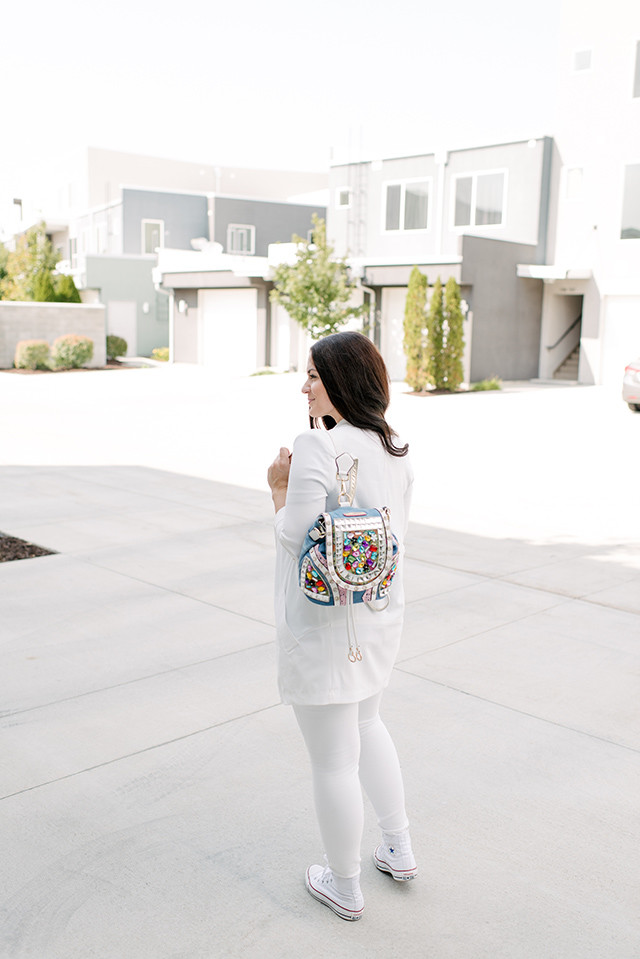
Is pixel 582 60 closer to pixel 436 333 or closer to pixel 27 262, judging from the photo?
pixel 436 333

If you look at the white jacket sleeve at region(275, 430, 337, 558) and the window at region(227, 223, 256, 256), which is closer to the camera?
the white jacket sleeve at region(275, 430, 337, 558)

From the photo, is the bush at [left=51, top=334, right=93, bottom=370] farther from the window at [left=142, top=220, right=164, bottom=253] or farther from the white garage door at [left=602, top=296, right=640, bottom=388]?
the white garage door at [left=602, top=296, right=640, bottom=388]

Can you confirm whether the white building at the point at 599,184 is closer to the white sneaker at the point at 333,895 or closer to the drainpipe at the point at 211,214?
the drainpipe at the point at 211,214

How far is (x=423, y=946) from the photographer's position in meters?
2.52

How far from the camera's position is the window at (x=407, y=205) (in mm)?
29188

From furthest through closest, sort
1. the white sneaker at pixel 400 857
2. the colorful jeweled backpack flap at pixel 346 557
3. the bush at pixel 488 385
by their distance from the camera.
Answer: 1. the bush at pixel 488 385
2. the white sneaker at pixel 400 857
3. the colorful jeweled backpack flap at pixel 346 557

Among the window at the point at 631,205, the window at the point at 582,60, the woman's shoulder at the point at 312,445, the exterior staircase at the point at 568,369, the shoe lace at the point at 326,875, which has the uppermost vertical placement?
the window at the point at 582,60

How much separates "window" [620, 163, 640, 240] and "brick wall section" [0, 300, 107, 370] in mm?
16186

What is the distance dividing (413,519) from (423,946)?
A: 5.76 meters

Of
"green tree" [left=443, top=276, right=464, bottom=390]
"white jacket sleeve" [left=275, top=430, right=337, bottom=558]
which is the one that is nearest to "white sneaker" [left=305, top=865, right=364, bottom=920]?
"white jacket sleeve" [left=275, top=430, right=337, bottom=558]

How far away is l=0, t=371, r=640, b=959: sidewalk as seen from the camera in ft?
8.55

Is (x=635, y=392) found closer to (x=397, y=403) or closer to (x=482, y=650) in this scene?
(x=397, y=403)

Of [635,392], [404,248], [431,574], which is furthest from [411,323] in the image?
[431,574]

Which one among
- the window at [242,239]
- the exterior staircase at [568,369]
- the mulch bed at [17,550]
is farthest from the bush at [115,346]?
the mulch bed at [17,550]
